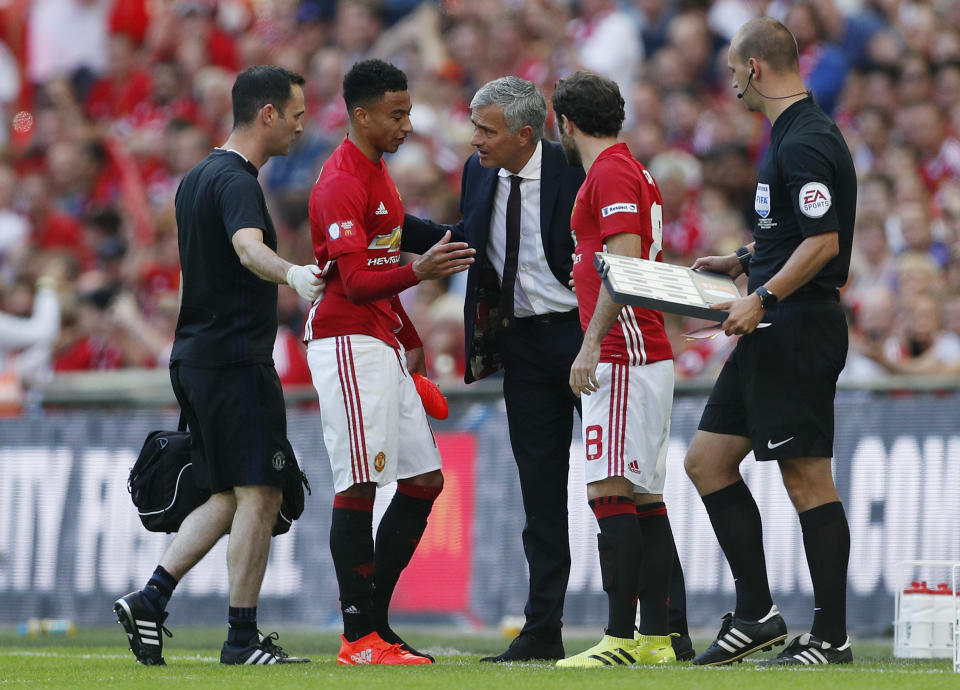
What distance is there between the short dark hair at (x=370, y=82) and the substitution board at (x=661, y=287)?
1296mm

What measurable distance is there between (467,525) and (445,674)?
4.27 metres

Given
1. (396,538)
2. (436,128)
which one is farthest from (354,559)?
(436,128)

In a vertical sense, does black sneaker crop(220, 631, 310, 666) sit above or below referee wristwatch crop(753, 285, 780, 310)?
below

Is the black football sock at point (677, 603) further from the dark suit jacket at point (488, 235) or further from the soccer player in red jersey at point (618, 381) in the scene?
the dark suit jacket at point (488, 235)

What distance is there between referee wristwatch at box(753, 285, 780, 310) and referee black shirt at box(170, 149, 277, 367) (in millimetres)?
2079

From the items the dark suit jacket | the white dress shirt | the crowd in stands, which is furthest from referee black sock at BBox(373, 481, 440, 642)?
the crowd in stands

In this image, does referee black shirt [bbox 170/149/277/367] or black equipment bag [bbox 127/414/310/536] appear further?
black equipment bag [bbox 127/414/310/536]

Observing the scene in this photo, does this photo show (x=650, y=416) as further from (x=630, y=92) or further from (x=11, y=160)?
(x=11, y=160)

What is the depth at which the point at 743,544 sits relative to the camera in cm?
623

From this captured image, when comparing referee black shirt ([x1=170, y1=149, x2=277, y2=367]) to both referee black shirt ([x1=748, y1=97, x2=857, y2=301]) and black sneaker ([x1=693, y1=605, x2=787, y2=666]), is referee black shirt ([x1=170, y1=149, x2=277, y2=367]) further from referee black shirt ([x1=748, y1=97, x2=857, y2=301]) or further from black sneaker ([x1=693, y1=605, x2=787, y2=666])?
black sneaker ([x1=693, y1=605, x2=787, y2=666])

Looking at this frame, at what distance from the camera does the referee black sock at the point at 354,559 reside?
6.34 metres

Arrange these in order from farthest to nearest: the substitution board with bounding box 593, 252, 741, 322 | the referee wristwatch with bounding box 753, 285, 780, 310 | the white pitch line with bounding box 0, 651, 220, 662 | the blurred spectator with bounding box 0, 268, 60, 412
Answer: the blurred spectator with bounding box 0, 268, 60, 412, the white pitch line with bounding box 0, 651, 220, 662, the referee wristwatch with bounding box 753, 285, 780, 310, the substitution board with bounding box 593, 252, 741, 322

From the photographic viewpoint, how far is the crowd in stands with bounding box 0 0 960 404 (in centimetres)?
1102

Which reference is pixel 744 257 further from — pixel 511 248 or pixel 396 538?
pixel 396 538
